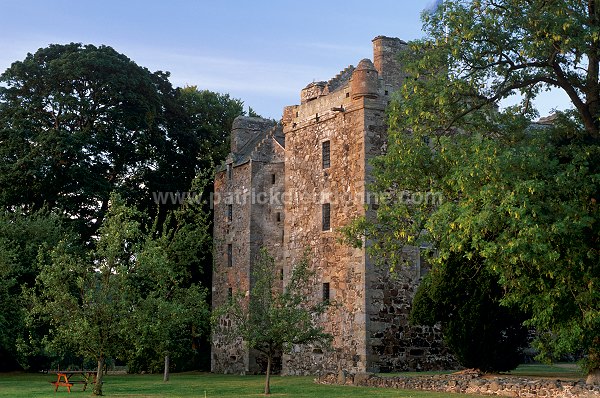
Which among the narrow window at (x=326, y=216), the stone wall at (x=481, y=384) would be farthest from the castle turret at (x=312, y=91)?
the stone wall at (x=481, y=384)

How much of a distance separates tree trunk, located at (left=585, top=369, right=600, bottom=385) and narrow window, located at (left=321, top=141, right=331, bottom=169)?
14.8m

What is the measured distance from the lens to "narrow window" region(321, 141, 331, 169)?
3394cm

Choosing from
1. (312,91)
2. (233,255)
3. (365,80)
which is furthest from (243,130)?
(365,80)

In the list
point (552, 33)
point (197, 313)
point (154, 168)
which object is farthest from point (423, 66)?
point (154, 168)

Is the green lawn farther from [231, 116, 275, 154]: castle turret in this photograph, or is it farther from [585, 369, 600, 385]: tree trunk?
[231, 116, 275, 154]: castle turret

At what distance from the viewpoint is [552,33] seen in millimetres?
20328

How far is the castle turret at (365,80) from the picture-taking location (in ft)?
105

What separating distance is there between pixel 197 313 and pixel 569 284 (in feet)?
43.4

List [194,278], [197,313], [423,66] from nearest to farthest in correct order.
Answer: [423,66] → [197,313] → [194,278]

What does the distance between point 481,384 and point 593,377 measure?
2.95 meters

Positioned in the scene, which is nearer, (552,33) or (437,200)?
(552,33)

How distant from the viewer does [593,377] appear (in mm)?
21844

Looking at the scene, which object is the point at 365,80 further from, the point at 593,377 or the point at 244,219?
the point at 593,377

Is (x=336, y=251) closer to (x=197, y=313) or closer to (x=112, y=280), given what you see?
(x=197, y=313)
